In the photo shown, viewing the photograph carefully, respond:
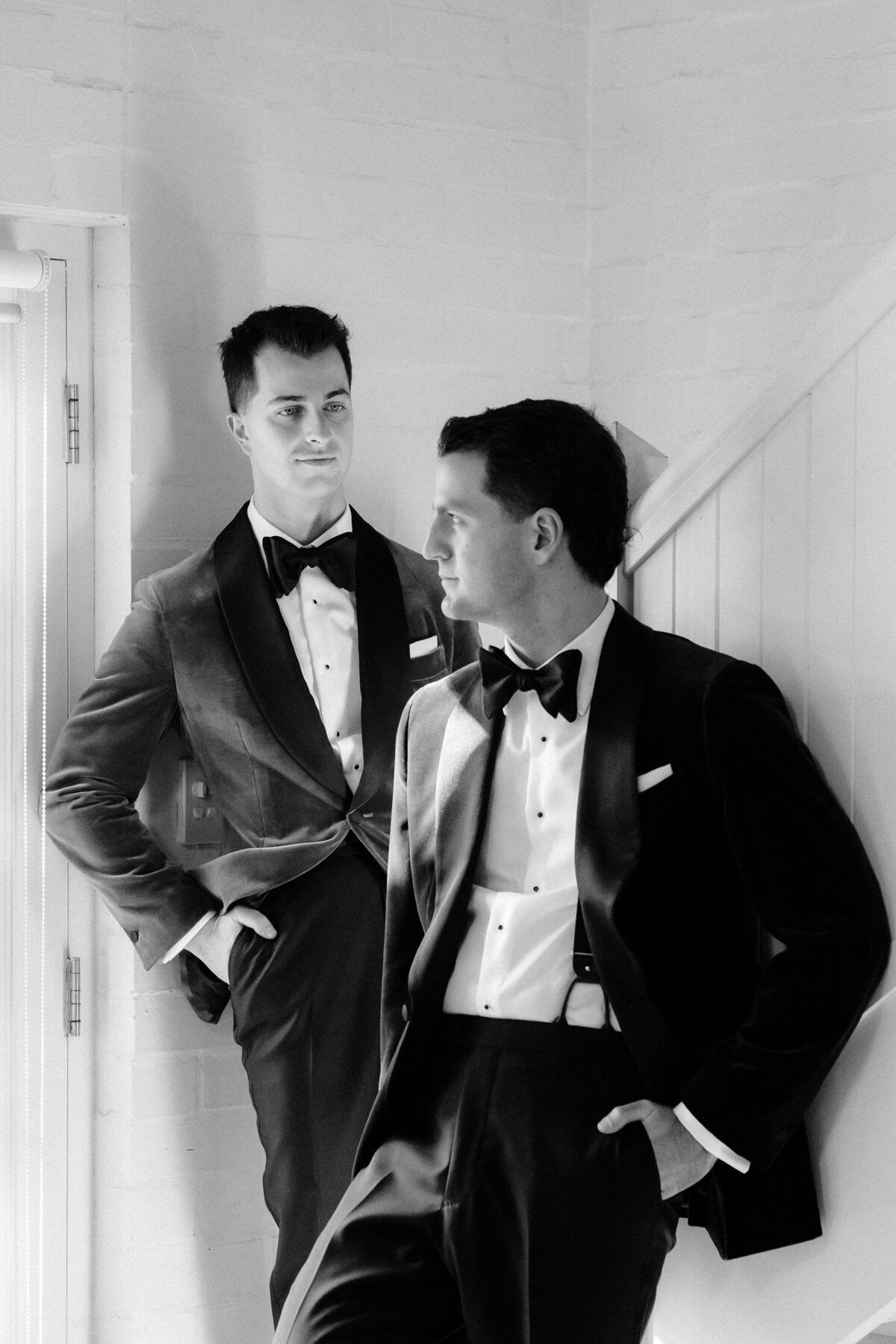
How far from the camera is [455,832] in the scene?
5.94ft

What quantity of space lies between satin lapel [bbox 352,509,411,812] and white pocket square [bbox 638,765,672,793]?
91 cm

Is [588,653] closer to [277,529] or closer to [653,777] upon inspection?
[653,777]

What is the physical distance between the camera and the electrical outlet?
8.95ft

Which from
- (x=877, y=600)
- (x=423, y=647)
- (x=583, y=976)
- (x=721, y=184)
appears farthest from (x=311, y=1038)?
(x=721, y=184)

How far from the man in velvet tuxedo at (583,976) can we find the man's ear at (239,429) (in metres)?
0.87

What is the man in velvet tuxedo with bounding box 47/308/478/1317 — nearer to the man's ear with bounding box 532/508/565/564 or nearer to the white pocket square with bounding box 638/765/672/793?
the man's ear with bounding box 532/508/565/564

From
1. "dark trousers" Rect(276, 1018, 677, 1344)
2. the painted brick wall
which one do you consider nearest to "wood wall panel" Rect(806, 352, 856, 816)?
"dark trousers" Rect(276, 1018, 677, 1344)

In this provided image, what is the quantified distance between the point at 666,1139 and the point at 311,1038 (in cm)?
96

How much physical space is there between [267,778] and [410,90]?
141cm

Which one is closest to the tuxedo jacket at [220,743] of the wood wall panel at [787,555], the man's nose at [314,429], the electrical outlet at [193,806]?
the electrical outlet at [193,806]

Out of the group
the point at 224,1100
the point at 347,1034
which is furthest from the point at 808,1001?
the point at 224,1100

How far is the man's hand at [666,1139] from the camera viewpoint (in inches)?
64.7

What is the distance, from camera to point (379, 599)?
8.70ft

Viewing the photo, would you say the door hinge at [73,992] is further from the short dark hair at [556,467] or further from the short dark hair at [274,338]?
the short dark hair at [556,467]
